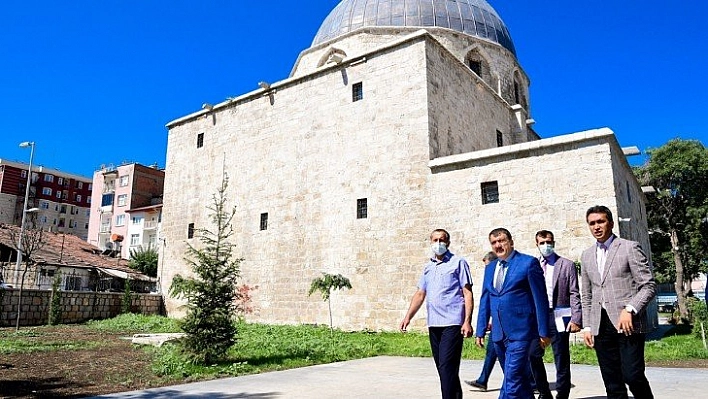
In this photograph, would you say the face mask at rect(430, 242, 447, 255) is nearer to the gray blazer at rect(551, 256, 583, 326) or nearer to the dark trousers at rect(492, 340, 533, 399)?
the dark trousers at rect(492, 340, 533, 399)

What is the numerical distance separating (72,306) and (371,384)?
16066mm

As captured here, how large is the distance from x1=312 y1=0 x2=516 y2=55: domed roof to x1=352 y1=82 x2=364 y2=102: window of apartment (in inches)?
→ 219

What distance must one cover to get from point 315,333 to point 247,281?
534 cm

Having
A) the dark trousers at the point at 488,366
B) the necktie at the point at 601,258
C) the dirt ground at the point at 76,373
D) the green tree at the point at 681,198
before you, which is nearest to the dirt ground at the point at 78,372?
the dirt ground at the point at 76,373

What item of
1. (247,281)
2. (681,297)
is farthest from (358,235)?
(681,297)

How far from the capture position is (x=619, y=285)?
365 centimetres

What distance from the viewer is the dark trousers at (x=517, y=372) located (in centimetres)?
370

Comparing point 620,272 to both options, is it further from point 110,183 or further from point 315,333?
point 110,183

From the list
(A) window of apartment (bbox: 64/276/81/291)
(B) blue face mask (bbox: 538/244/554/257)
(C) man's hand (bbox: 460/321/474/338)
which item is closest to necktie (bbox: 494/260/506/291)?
(C) man's hand (bbox: 460/321/474/338)

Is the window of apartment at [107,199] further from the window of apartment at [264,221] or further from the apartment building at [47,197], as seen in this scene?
the window of apartment at [264,221]

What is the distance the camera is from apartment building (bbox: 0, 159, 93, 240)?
179 ft

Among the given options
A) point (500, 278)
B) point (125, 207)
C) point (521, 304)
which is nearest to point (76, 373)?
point (500, 278)

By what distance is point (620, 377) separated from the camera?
3572mm

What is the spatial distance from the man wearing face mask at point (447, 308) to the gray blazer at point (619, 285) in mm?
970
